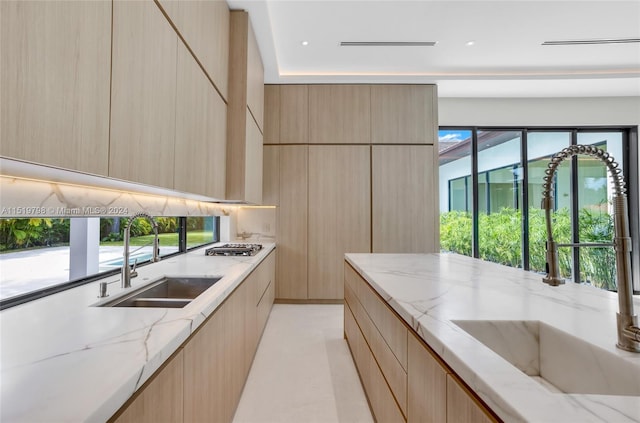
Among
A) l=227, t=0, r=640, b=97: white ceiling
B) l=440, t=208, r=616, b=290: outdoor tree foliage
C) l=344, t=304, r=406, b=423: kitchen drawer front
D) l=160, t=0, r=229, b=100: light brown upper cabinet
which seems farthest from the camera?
l=440, t=208, r=616, b=290: outdoor tree foliage

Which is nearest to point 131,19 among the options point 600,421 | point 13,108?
point 13,108

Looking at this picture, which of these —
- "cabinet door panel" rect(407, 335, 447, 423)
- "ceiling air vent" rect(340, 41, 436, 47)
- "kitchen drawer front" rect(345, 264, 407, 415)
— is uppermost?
"ceiling air vent" rect(340, 41, 436, 47)

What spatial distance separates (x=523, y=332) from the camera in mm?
959

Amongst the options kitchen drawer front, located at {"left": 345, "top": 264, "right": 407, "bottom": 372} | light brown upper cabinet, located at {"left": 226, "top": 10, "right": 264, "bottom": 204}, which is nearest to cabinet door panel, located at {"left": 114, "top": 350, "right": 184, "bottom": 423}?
kitchen drawer front, located at {"left": 345, "top": 264, "right": 407, "bottom": 372}

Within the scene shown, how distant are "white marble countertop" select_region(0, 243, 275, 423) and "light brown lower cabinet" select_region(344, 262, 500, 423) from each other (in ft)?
2.57

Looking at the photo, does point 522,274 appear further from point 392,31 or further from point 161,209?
point 392,31

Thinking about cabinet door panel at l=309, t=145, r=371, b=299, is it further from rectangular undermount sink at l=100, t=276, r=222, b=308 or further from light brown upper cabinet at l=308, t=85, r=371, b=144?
rectangular undermount sink at l=100, t=276, r=222, b=308

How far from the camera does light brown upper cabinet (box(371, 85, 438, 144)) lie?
4.05m

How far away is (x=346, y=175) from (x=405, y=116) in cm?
120

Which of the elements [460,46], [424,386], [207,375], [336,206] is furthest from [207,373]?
[460,46]

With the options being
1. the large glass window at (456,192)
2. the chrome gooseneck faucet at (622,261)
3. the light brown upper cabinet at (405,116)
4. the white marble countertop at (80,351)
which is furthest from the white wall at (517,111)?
the white marble countertop at (80,351)

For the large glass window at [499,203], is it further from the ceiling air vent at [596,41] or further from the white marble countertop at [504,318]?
the white marble countertop at [504,318]

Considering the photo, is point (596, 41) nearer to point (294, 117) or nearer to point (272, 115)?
point (294, 117)

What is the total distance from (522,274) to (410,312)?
1.08 m
